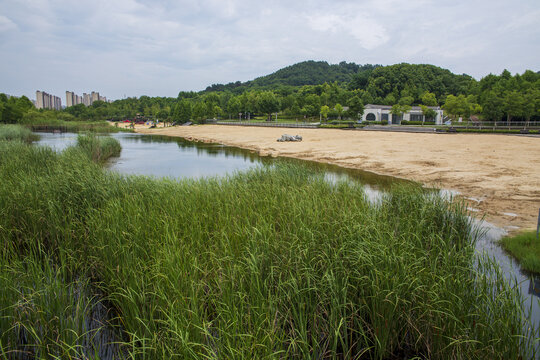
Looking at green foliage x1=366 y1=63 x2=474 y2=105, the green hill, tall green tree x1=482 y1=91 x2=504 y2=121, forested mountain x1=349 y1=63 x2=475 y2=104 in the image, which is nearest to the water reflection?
tall green tree x1=482 y1=91 x2=504 y2=121

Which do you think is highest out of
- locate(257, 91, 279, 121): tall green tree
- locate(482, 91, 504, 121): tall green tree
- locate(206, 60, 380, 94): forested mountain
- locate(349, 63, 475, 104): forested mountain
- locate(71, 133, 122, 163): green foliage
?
locate(206, 60, 380, 94): forested mountain

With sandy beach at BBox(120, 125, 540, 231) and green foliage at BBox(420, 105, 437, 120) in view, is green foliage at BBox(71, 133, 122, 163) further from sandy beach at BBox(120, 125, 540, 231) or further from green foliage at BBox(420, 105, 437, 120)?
green foliage at BBox(420, 105, 437, 120)

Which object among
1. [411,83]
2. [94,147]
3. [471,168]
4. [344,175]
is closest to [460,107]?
[411,83]

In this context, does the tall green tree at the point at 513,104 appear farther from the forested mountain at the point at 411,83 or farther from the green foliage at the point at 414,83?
the green foliage at the point at 414,83

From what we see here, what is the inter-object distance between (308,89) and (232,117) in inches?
1052

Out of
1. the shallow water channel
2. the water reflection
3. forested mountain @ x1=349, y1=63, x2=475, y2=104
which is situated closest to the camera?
the shallow water channel

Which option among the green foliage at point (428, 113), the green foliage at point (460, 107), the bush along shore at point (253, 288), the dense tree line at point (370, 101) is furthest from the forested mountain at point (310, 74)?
the bush along shore at point (253, 288)

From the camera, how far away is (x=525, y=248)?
6441 mm

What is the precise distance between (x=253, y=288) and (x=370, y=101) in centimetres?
9292

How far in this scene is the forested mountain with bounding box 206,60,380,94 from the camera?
167m

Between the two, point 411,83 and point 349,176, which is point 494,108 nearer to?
point 349,176

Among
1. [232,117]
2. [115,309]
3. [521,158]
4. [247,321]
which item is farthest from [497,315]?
[232,117]

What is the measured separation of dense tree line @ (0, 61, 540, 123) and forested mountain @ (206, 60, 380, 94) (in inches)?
2222

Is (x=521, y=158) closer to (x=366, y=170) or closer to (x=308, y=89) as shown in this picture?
(x=366, y=170)
